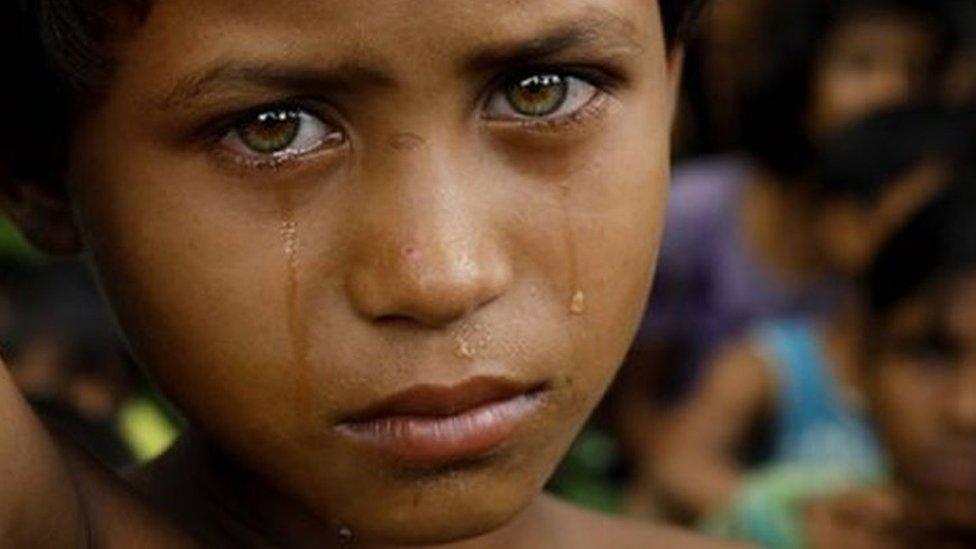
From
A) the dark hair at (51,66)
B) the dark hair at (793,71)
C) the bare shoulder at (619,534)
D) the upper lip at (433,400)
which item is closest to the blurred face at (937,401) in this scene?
the dark hair at (793,71)

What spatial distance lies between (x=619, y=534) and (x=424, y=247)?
2.68 feet

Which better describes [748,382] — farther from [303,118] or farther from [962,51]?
[303,118]

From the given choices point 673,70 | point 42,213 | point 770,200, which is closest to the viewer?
point 42,213

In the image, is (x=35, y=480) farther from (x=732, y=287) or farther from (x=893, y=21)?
(x=893, y=21)

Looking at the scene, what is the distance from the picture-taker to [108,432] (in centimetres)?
356

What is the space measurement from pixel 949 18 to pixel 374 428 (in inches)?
160

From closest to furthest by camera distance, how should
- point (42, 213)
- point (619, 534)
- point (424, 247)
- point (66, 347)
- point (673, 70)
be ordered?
point (424, 247), point (42, 213), point (673, 70), point (619, 534), point (66, 347)

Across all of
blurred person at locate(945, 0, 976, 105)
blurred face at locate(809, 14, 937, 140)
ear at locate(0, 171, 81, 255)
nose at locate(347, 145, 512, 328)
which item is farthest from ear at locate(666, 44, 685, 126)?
blurred face at locate(809, 14, 937, 140)

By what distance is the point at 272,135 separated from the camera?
5.88ft

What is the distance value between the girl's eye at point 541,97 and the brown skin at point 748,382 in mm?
2831

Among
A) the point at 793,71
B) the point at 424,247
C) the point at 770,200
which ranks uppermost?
the point at 424,247

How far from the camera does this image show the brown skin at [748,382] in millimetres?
4762

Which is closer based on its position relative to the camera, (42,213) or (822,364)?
(42,213)

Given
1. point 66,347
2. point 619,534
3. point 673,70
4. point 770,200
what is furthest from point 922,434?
point 673,70
